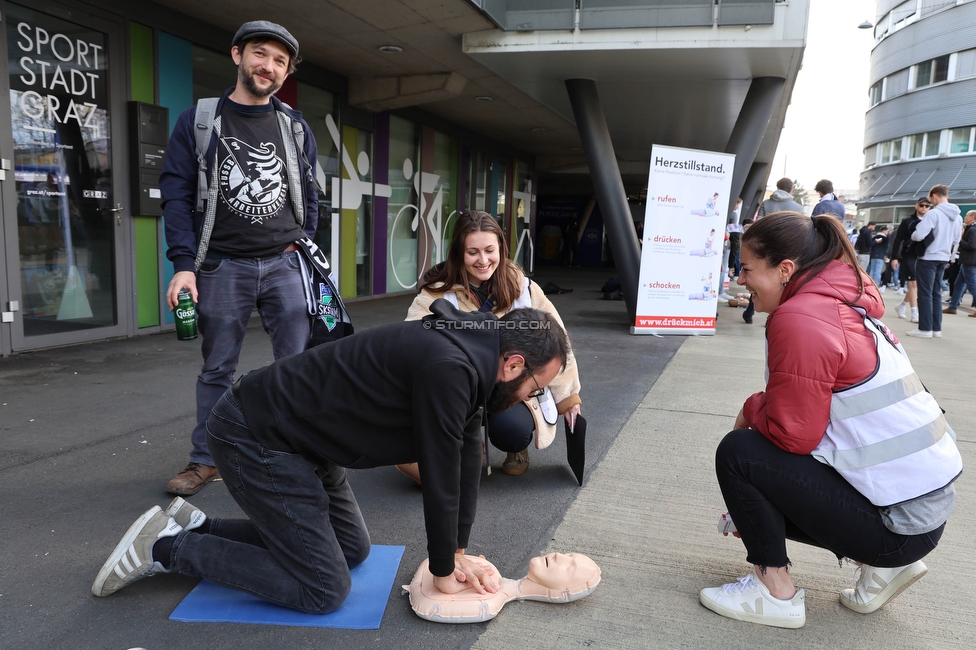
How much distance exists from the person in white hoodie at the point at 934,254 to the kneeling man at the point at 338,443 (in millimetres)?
8124

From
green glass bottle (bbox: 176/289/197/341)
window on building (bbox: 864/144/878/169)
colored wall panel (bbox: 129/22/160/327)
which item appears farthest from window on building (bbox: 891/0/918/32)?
green glass bottle (bbox: 176/289/197/341)

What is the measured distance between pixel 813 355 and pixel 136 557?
84.4 inches

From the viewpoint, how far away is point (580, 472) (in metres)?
3.36

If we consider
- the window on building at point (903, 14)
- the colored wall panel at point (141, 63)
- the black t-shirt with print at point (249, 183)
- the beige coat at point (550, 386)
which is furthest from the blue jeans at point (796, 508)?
the window on building at point (903, 14)

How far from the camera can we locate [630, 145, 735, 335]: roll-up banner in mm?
7875

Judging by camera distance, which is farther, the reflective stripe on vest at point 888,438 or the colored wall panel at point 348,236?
the colored wall panel at point 348,236

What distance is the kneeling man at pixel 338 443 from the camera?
6.16 ft

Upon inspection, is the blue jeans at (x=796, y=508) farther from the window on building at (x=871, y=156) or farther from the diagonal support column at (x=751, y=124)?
the window on building at (x=871, y=156)

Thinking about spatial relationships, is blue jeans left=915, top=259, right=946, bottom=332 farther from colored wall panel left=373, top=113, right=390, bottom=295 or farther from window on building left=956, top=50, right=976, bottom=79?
window on building left=956, top=50, right=976, bottom=79

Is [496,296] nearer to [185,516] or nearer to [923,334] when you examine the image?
[185,516]

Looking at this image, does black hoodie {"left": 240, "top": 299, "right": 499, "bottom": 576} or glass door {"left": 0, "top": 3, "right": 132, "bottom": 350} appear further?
glass door {"left": 0, "top": 3, "right": 132, "bottom": 350}

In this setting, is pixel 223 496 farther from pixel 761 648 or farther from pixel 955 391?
pixel 955 391

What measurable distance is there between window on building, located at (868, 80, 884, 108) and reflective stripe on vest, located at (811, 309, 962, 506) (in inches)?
1831

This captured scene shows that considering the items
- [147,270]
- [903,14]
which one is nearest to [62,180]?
[147,270]
